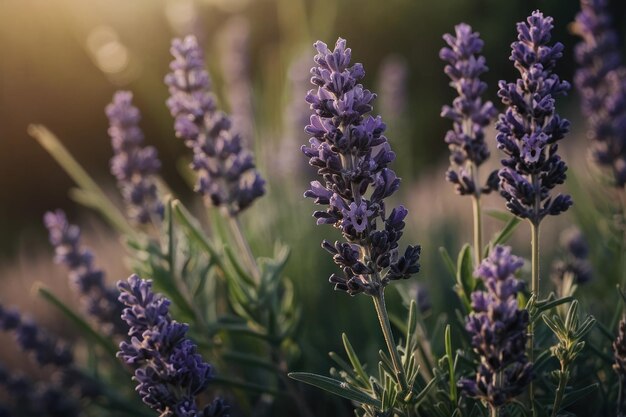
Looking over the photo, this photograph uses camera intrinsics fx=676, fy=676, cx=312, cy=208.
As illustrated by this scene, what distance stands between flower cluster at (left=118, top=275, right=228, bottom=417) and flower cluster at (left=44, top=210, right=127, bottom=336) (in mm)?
980

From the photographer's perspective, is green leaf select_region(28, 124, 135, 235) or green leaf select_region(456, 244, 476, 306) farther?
green leaf select_region(28, 124, 135, 235)

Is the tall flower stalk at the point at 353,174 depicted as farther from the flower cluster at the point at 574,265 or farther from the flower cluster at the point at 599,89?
the flower cluster at the point at 599,89

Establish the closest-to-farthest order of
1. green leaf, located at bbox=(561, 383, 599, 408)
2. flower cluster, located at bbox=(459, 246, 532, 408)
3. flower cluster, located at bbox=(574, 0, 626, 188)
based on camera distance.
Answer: flower cluster, located at bbox=(459, 246, 532, 408) < green leaf, located at bbox=(561, 383, 599, 408) < flower cluster, located at bbox=(574, 0, 626, 188)

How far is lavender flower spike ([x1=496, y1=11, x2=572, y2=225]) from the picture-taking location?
1461 mm

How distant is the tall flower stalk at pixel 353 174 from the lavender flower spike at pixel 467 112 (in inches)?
15.0

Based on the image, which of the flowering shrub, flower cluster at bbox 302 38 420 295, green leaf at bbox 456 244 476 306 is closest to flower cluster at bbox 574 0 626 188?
the flowering shrub

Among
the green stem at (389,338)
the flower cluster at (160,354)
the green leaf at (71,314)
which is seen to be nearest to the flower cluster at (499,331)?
the green stem at (389,338)

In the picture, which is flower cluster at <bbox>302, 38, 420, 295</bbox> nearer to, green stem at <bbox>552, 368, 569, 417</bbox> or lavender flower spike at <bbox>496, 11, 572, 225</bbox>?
lavender flower spike at <bbox>496, 11, 572, 225</bbox>

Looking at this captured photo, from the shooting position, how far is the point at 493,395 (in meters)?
1.30

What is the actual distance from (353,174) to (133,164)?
1312 millimetres

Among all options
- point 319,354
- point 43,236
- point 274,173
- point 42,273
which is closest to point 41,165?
point 43,236

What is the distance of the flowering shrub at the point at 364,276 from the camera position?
1.43 m

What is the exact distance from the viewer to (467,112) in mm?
1777

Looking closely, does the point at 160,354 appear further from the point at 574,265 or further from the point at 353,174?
the point at 574,265
